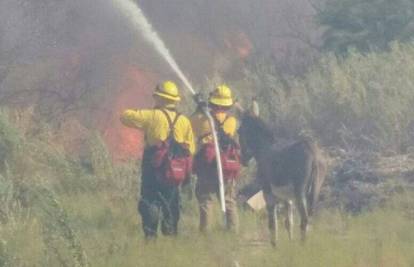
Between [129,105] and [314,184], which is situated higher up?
[129,105]

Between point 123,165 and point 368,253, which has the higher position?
point 123,165

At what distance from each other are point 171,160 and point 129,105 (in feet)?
33.9

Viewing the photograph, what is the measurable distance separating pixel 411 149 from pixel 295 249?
18.4ft

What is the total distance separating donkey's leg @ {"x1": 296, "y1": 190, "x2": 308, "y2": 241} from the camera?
10.2 metres

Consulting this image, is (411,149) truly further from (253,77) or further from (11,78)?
(11,78)

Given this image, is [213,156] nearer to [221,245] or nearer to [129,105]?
[221,245]

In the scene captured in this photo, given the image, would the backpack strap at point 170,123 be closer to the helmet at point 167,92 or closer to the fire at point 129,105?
the helmet at point 167,92

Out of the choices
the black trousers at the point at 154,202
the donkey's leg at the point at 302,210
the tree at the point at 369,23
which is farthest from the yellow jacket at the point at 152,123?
the tree at the point at 369,23

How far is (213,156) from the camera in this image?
10.8 m

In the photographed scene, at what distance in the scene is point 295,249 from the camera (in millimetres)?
Result: 9430

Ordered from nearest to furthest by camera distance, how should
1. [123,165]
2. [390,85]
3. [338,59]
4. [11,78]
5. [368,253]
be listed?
[368,253], [123,165], [390,85], [338,59], [11,78]

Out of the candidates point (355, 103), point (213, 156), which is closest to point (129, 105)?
point (355, 103)

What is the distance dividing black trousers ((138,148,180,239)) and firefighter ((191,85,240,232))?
532mm

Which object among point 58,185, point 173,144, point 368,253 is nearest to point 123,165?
point 58,185
